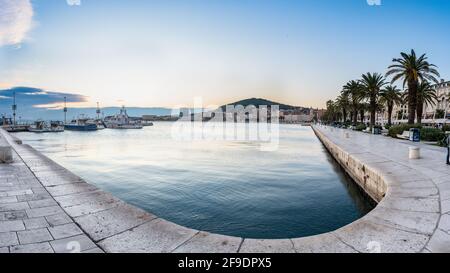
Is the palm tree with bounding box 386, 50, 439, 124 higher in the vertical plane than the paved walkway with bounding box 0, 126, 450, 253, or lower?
higher

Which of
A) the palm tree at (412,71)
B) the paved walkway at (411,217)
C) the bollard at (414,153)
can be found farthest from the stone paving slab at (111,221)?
the palm tree at (412,71)

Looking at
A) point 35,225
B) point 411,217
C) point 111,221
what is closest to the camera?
point 35,225

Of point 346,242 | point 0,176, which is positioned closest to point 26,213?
point 0,176

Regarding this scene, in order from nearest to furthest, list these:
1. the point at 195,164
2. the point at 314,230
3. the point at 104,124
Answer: the point at 314,230 < the point at 195,164 < the point at 104,124

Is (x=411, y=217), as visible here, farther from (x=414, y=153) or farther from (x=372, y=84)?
(x=372, y=84)

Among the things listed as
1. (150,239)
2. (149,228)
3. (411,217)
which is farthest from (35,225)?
(411,217)

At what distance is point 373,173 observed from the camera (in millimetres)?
11250

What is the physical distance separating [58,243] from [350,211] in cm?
877

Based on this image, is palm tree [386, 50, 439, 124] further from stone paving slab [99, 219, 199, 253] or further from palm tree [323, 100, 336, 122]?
palm tree [323, 100, 336, 122]

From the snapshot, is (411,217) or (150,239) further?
(411,217)

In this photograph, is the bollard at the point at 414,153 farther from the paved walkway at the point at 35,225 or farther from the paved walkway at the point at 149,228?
the paved walkway at the point at 35,225

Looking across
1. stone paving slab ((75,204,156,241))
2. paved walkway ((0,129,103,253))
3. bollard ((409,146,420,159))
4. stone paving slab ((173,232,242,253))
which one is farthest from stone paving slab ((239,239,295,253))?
bollard ((409,146,420,159))

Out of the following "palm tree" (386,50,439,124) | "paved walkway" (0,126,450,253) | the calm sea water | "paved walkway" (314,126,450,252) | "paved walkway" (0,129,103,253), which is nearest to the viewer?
"paved walkway" (0,129,103,253)
